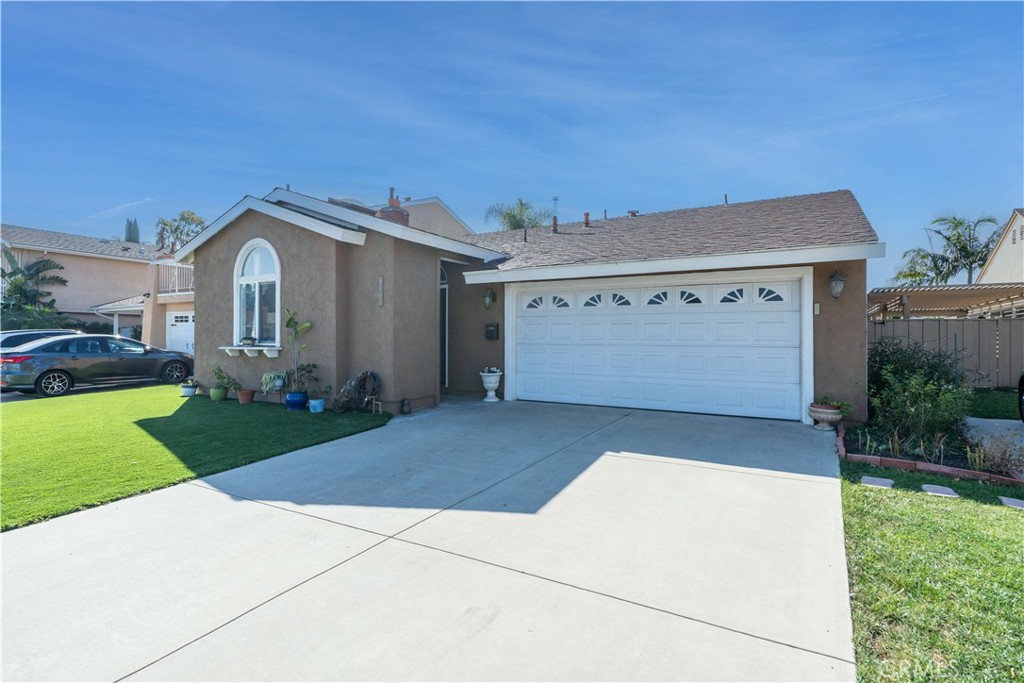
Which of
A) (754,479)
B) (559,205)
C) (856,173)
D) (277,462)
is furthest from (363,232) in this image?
(856,173)

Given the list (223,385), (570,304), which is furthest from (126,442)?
(570,304)

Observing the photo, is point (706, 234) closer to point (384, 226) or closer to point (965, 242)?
point (384, 226)

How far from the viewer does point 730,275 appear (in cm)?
872

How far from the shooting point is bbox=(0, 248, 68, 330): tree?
71.0 ft

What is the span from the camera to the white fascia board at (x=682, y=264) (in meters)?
7.21

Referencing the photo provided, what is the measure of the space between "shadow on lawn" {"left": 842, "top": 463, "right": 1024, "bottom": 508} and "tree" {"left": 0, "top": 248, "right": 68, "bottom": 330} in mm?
28688

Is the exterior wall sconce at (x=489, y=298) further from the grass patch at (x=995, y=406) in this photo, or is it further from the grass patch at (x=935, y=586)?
the grass patch at (x=995, y=406)

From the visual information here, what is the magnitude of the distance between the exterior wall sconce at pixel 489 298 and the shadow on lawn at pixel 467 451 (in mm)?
2752

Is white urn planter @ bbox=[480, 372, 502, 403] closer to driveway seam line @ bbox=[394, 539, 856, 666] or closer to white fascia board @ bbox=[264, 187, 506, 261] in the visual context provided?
white fascia board @ bbox=[264, 187, 506, 261]

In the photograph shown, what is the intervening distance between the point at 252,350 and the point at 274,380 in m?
1.26

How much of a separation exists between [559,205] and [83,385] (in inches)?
600

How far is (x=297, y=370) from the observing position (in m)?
9.77

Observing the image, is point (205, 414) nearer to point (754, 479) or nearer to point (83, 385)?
point (83, 385)

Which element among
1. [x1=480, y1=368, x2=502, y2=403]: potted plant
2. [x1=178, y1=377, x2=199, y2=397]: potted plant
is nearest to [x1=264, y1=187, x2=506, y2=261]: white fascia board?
[x1=480, y1=368, x2=502, y2=403]: potted plant
